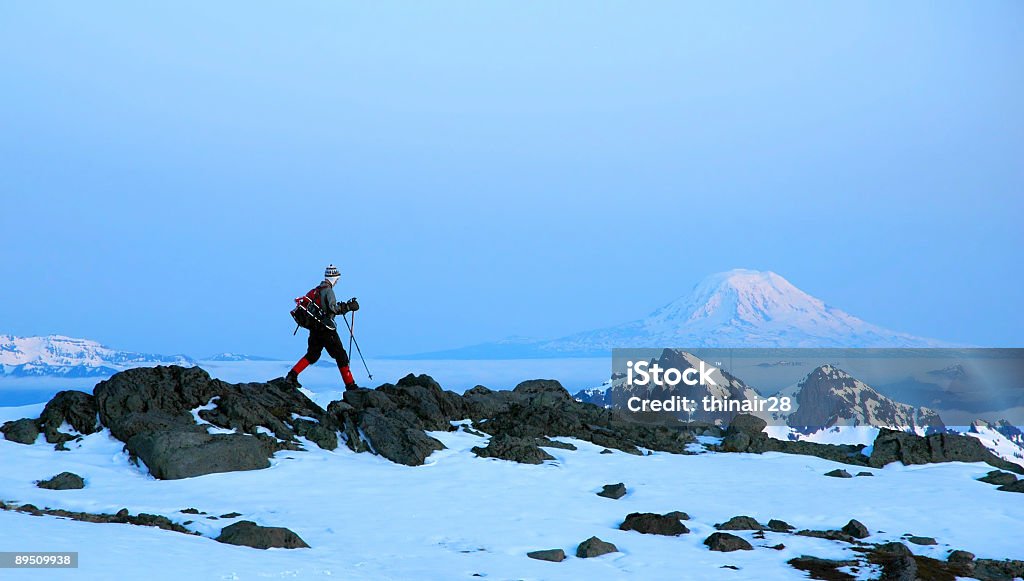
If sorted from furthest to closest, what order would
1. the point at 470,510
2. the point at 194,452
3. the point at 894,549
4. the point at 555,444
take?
the point at 555,444, the point at 194,452, the point at 470,510, the point at 894,549

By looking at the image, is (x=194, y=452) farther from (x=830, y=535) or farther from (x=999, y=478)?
(x=999, y=478)

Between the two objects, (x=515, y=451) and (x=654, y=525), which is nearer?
(x=654, y=525)

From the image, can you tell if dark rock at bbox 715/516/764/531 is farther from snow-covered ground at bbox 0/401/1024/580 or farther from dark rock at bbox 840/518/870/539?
dark rock at bbox 840/518/870/539

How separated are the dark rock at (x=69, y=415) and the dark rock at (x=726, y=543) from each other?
12568 millimetres

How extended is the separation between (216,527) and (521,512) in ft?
15.1

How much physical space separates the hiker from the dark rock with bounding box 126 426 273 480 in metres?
4.73

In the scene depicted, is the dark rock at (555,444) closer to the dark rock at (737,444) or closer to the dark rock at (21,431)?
the dark rock at (737,444)

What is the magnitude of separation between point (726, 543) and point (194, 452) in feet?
30.9

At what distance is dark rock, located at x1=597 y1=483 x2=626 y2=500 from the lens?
1556 centimetres

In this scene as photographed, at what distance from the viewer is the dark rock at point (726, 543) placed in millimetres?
12195

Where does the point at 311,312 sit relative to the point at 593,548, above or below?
above

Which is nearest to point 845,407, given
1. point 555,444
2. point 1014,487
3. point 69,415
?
point 1014,487

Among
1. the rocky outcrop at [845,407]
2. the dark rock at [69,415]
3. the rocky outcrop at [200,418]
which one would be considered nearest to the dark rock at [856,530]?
the rocky outcrop at [200,418]

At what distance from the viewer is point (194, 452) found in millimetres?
15859
